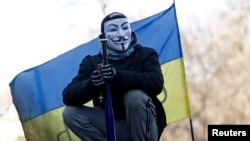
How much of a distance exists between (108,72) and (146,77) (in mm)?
221

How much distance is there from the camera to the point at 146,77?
4047 millimetres

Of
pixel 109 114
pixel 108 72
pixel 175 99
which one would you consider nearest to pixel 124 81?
pixel 108 72

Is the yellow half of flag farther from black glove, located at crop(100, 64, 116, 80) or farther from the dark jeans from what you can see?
black glove, located at crop(100, 64, 116, 80)

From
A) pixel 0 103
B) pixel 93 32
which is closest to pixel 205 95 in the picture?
pixel 93 32

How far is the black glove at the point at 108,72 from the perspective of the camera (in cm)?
400

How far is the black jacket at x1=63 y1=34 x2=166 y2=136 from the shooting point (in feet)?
13.2

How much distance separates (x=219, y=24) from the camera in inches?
165

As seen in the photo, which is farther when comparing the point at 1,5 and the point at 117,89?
the point at 1,5

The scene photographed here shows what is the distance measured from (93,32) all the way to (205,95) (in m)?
0.76

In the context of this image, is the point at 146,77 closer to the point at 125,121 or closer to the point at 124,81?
the point at 124,81

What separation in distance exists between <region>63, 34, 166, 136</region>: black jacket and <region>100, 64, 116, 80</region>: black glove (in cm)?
3

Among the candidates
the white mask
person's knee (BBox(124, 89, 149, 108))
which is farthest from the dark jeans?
the white mask

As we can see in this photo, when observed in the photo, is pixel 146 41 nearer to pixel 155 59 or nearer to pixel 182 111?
pixel 155 59

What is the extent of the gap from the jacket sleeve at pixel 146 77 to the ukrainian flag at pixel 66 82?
0.18 feet
